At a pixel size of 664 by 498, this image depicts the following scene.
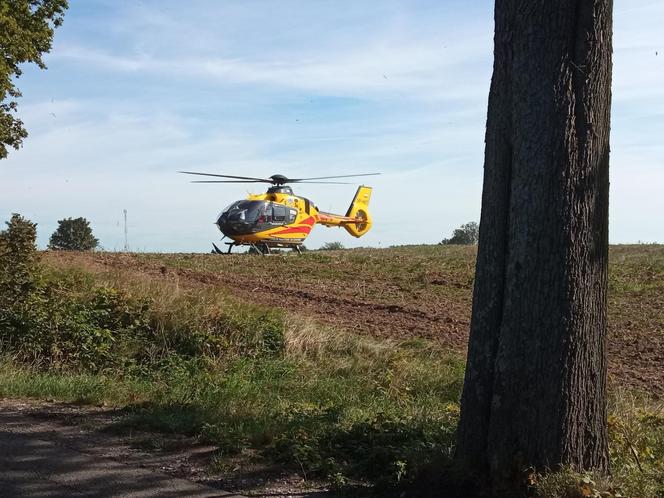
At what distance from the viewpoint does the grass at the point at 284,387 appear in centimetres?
575

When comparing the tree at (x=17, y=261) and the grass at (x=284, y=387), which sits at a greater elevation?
the tree at (x=17, y=261)

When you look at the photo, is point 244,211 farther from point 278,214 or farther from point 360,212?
point 360,212

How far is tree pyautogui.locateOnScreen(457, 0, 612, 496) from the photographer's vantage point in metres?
4.98

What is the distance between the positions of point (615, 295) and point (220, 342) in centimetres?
1154

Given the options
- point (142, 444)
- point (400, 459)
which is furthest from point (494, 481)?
point (142, 444)

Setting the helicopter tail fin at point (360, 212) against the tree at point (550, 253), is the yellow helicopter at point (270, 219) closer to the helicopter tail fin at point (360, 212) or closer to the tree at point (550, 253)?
the helicopter tail fin at point (360, 212)

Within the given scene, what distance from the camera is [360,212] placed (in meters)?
38.1

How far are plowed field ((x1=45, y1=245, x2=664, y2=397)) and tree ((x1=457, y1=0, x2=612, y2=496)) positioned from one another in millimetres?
4929

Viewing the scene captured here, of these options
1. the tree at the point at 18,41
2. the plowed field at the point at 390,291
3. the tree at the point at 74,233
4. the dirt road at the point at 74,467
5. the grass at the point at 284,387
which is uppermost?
the tree at the point at 18,41

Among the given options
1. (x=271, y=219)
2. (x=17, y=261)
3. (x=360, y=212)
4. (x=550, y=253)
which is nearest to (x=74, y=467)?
(x=550, y=253)

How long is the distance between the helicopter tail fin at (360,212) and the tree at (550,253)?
3196 centimetres

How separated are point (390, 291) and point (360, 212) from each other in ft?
66.1

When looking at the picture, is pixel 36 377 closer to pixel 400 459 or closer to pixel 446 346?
pixel 400 459

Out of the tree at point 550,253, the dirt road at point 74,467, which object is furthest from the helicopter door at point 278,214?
the tree at point 550,253
